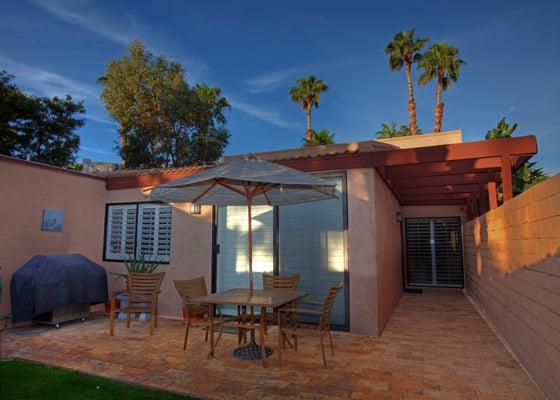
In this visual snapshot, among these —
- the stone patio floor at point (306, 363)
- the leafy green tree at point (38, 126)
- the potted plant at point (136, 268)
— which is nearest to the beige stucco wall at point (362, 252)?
the stone patio floor at point (306, 363)

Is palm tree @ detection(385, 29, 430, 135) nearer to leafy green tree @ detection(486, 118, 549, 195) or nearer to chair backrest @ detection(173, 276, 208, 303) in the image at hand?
leafy green tree @ detection(486, 118, 549, 195)

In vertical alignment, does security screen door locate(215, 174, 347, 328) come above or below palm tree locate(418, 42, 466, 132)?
below

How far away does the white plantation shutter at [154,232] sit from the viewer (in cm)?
754

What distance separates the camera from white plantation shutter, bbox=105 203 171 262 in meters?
7.57

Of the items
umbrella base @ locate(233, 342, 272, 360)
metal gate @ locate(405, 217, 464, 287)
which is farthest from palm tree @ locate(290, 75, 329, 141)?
umbrella base @ locate(233, 342, 272, 360)

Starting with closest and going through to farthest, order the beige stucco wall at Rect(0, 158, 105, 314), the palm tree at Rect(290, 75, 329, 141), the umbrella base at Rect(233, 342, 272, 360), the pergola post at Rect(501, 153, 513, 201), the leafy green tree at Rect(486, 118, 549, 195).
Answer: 1. the umbrella base at Rect(233, 342, 272, 360)
2. the pergola post at Rect(501, 153, 513, 201)
3. the beige stucco wall at Rect(0, 158, 105, 314)
4. the leafy green tree at Rect(486, 118, 549, 195)
5. the palm tree at Rect(290, 75, 329, 141)

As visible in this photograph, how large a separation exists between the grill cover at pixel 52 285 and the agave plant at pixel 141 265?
614 mm

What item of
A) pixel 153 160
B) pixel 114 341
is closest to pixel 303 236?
pixel 114 341

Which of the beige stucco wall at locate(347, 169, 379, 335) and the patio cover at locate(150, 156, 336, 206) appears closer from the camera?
the patio cover at locate(150, 156, 336, 206)

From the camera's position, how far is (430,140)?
43.7ft

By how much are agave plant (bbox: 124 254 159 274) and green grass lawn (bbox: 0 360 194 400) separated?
10.1 feet

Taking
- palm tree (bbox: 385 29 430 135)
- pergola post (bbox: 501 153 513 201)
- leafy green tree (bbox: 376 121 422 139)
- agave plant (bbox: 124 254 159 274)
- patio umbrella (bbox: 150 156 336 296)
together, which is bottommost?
agave plant (bbox: 124 254 159 274)

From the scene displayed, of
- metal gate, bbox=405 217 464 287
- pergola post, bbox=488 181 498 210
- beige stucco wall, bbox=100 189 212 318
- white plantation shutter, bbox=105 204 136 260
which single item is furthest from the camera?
metal gate, bbox=405 217 464 287

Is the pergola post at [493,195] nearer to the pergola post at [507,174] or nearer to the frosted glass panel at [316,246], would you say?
the pergola post at [507,174]
